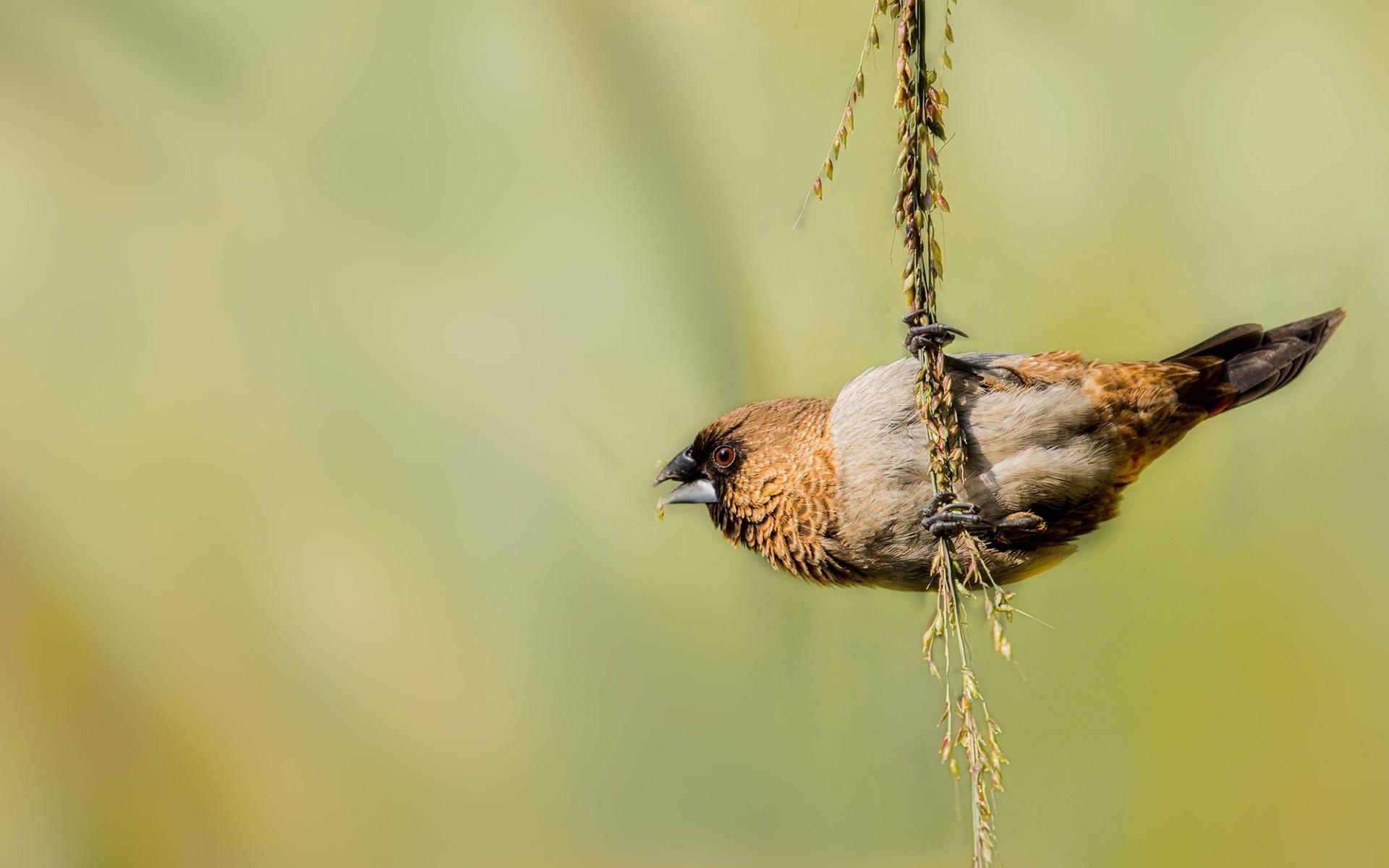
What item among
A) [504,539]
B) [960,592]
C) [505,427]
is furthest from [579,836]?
[960,592]


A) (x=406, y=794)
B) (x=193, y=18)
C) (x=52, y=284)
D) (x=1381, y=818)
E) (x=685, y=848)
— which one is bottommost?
(x=1381, y=818)

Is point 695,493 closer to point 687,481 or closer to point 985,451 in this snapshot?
point 687,481

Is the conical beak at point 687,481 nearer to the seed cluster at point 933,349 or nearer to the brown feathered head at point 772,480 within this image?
the brown feathered head at point 772,480

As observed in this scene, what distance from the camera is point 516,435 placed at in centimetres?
182

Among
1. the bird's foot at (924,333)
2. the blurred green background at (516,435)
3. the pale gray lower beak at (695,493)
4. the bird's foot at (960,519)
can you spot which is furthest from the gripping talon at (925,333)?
the blurred green background at (516,435)

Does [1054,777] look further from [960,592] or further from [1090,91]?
[1090,91]

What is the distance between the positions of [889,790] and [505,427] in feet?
2.98

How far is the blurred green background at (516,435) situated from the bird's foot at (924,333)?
2.18 ft

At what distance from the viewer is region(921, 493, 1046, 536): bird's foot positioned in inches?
36.9

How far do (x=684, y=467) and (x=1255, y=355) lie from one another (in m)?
0.63

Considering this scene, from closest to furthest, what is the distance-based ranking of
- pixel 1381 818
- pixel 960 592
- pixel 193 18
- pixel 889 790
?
pixel 960 592, pixel 1381 818, pixel 889 790, pixel 193 18

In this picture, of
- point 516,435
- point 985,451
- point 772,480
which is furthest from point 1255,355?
point 516,435

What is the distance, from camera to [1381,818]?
158 cm

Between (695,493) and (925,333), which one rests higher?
(925,333)
